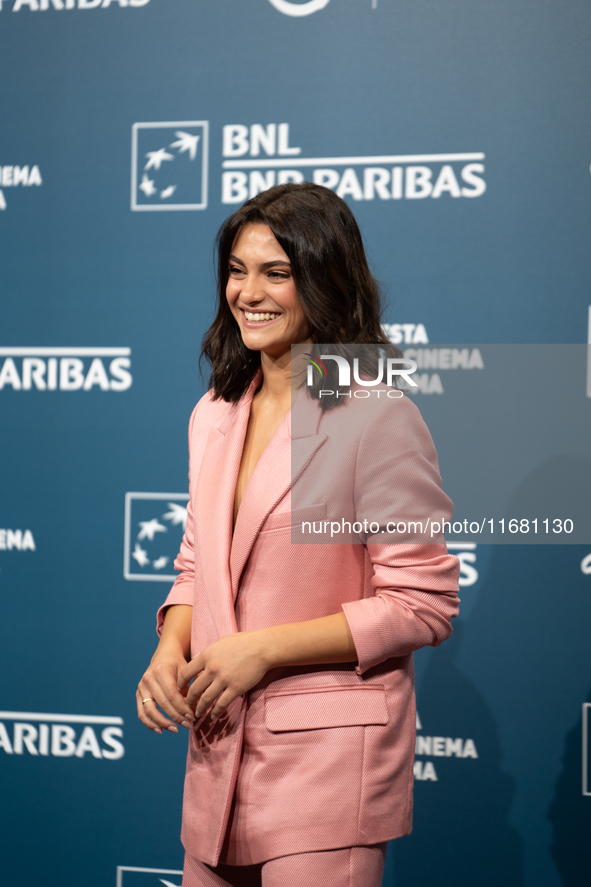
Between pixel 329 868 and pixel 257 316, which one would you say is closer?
pixel 329 868

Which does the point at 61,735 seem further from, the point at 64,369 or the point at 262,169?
the point at 262,169

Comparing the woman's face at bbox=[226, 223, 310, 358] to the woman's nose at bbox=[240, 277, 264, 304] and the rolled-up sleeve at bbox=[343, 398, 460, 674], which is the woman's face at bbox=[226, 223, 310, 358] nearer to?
the woman's nose at bbox=[240, 277, 264, 304]

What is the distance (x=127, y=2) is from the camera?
2.40 meters

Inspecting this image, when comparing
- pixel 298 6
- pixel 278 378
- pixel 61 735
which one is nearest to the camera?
pixel 278 378

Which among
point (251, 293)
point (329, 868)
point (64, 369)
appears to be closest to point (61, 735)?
point (64, 369)

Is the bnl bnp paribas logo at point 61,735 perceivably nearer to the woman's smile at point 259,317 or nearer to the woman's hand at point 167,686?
the woman's hand at point 167,686

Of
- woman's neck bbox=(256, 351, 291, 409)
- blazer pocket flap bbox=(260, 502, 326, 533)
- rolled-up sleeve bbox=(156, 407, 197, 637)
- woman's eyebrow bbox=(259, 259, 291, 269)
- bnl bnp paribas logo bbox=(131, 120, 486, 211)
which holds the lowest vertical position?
rolled-up sleeve bbox=(156, 407, 197, 637)

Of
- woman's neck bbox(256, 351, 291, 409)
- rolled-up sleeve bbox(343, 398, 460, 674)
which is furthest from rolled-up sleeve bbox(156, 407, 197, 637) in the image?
rolled-up sleeve bbox(343, 398, 460, 674)

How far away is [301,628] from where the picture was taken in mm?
1230

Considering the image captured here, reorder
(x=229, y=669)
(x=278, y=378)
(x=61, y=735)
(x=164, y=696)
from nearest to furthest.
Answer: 1. (x=229, y=669)
2. (x=164, y=696)
3. (x=278, y=378)
4. (x=61, y=735)

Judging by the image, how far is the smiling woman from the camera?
48.6 inches

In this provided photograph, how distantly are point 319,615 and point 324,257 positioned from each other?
0.59m

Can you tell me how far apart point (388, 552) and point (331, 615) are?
0.14m

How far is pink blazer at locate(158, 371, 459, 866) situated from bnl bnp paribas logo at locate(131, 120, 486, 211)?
1154 mm
